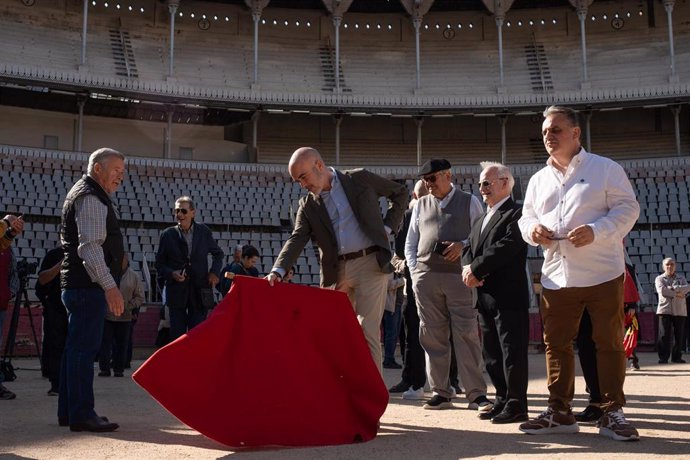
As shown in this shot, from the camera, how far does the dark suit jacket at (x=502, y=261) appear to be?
5.18 meters

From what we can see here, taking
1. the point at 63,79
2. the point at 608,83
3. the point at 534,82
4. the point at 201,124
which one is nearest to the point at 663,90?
the point at 608,83

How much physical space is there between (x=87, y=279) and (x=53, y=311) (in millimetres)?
2869

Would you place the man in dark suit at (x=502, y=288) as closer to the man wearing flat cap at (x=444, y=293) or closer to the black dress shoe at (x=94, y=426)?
the man wearing flat cap at (x=444, y=293)

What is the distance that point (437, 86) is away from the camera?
3105 centimetres

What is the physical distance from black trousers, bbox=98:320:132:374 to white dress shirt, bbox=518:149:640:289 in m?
6.62

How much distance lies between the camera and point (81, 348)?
4961 millimetres

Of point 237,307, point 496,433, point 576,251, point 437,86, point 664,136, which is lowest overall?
point 496,433

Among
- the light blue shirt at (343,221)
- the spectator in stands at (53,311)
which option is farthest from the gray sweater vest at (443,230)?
the spectator in stands at (53,311)

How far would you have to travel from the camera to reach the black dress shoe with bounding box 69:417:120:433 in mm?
4879

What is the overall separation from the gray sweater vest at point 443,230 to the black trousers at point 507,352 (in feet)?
2.00

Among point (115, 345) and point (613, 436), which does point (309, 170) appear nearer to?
point (613, 436)

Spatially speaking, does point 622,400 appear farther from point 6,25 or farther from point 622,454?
point 6,25

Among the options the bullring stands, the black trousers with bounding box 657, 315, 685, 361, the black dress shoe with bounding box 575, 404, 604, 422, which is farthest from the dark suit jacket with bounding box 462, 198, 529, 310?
the bullring stands

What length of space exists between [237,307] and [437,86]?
27.4 m
